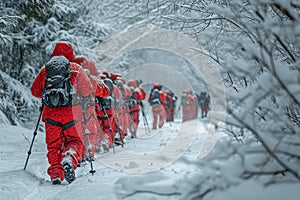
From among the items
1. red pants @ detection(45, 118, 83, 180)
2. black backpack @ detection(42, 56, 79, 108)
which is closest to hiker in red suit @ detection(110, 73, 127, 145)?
red pants @ detection(45, 118, 83, 180)

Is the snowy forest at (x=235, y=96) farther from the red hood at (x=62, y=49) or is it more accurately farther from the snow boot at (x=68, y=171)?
the red hood at (x=62, y=49)

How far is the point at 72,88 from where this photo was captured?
5062mm

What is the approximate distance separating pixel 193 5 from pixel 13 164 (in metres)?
3.86

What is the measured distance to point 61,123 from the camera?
5.02m

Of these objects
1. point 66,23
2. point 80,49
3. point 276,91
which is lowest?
point 276,91

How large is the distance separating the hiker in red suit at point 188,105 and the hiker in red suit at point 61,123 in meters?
17.7

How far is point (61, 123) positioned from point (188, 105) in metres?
18.7

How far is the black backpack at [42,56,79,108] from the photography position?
4.90 meters

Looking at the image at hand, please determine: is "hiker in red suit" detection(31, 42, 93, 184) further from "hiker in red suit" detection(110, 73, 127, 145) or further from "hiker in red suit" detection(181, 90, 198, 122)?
"hiker in red suit" detection(181, 90, 198, 122)

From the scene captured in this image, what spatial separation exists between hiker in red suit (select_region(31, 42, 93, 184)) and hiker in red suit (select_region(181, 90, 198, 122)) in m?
17.7

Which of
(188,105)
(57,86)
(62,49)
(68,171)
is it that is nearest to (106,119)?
(62,49)

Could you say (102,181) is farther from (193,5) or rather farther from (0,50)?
(0,50)

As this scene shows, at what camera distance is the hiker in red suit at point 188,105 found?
75.2ft

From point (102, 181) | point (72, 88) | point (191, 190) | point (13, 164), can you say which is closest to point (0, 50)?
point (13, 164)
